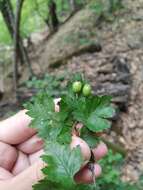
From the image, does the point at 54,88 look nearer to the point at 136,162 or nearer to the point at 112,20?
the point at 136,162

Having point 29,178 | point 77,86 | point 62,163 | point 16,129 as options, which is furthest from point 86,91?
point 16,129

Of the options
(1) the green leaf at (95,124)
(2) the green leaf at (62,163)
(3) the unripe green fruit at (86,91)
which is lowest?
(2) the green leaf at (62,163)

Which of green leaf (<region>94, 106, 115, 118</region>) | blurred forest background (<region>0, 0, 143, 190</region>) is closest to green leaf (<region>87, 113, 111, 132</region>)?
green leaf (<region>94, 106, 115, 118</region>)

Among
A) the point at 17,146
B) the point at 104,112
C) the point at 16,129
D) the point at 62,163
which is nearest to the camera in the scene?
the point at 62,163

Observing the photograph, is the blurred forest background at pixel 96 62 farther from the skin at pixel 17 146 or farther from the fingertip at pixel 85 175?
the fingertip at pixel 85 175

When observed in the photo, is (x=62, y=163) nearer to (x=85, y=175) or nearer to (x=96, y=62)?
(x=85, y=175)

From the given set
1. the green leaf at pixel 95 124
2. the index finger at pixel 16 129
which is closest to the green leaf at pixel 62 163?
the green leaf at pixel 95 124
